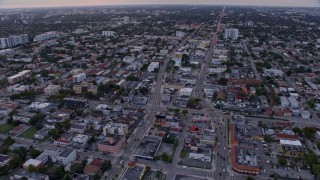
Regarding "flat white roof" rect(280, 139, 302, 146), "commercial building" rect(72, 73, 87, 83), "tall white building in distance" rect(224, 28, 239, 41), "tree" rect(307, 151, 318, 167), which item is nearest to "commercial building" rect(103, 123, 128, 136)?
"flat white roof" rect(280, 139, 302, 146)

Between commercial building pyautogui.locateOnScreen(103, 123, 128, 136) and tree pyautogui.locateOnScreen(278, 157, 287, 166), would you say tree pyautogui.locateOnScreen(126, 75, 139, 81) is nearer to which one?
commercial building pyautogui.locateOnScreen(103, 123, 128, 136)

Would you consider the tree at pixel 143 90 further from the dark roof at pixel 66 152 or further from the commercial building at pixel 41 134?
the dark roof at pixel 66 152

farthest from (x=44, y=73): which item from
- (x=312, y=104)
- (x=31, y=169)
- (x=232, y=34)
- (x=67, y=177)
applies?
(x=232, y=34)

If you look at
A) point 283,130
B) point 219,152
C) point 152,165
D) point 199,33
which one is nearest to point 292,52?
point 199,33

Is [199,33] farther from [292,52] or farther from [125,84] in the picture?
[125,84]

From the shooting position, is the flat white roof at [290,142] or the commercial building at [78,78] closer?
the flat white roof at [290,142]

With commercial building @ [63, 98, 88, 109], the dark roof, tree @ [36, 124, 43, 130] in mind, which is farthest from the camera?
commercial building @ [63, 98, 88, 109]

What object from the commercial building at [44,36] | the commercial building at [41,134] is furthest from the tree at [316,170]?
the commercial building at [44,36]
